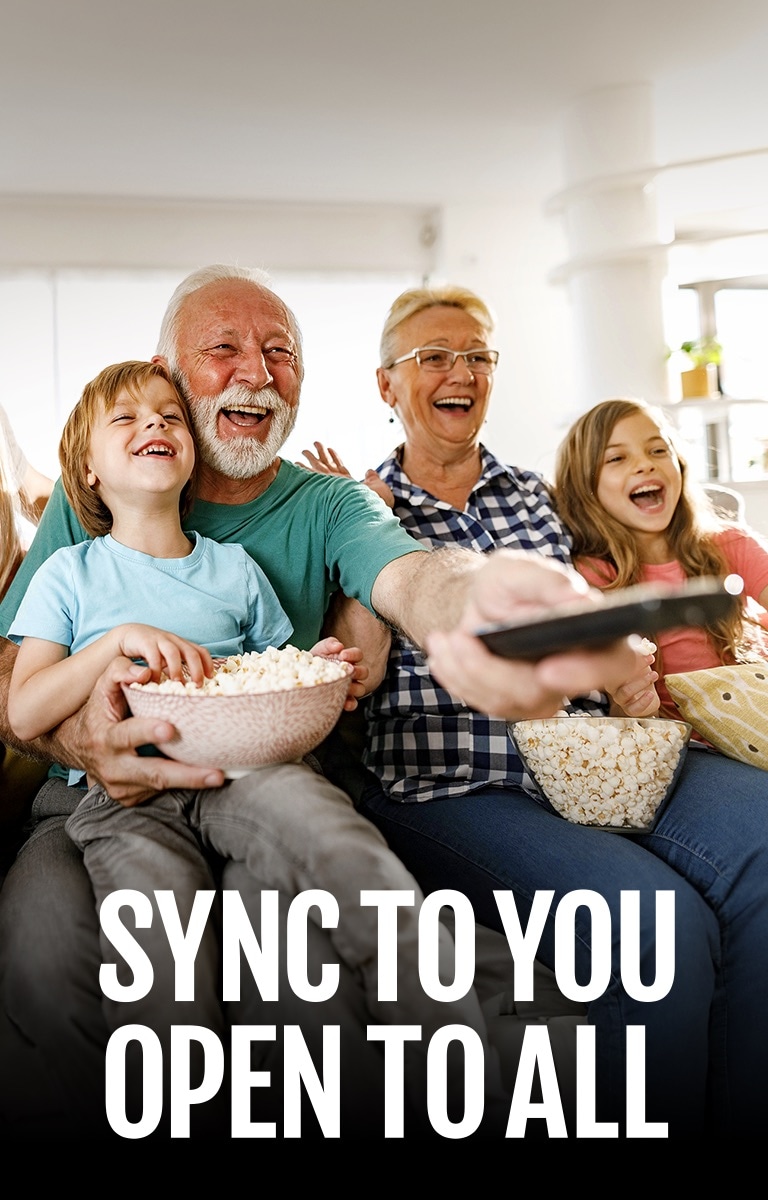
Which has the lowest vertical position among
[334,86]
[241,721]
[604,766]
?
[604,766]

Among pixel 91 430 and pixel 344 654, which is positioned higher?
pixel 91 430

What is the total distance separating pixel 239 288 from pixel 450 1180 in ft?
4.47

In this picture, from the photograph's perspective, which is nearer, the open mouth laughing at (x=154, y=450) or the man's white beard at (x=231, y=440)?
the open mouth laughing at (x=154, y=450)

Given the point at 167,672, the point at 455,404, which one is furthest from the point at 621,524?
the point at 167,672

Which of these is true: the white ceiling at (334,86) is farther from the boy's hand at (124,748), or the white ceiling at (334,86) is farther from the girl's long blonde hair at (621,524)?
the boy's hand at (124,748)

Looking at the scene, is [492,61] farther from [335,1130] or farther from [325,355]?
[335,1130]

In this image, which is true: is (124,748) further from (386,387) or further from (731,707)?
(386,387)

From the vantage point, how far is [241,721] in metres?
1.32

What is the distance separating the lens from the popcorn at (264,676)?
4.37ft

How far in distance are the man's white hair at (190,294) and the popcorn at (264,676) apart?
25.6 inches

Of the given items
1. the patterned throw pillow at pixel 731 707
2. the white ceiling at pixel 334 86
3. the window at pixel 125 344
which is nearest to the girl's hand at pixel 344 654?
the patterned throw pillow at pixel 731 707

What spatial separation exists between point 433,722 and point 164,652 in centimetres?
68

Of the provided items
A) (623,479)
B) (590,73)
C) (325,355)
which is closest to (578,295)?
(590,73)

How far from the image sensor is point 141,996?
1.25m
